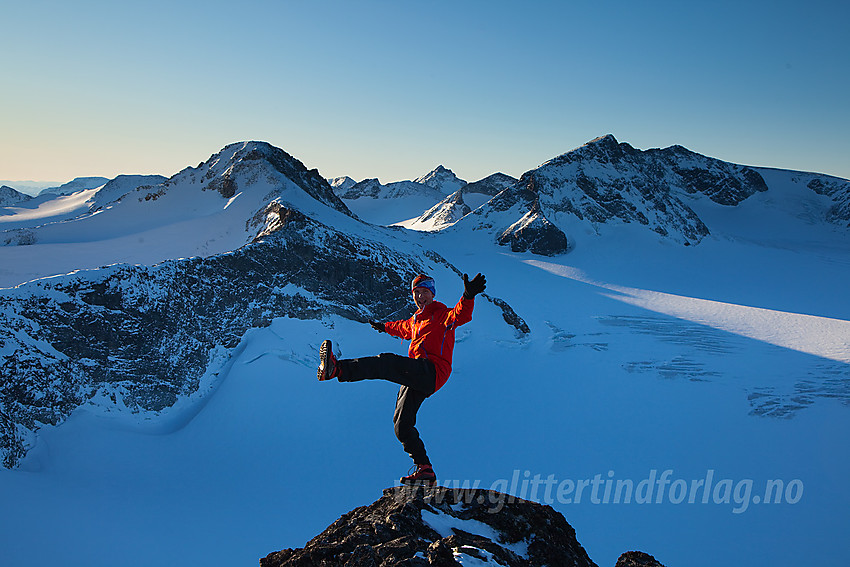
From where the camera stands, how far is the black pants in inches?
180

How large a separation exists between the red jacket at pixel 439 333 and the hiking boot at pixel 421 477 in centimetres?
86

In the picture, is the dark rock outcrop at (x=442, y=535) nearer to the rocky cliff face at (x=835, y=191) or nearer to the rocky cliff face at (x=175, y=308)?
the rocky cliff face at (x=175, y=308)

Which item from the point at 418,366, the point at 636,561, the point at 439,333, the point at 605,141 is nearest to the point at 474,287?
the point at 439,333

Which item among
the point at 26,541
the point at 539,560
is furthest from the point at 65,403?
the point at 539,560

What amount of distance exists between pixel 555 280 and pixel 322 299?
1998 centimetres

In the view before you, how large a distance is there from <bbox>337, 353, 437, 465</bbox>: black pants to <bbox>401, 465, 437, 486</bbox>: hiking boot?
0.06 m

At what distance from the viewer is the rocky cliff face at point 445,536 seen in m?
3.32

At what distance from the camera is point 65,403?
9.31 metres

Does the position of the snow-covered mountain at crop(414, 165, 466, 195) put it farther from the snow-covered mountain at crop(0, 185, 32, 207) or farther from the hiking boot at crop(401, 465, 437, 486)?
the hiking boot at crop(401, 465, 437, 486)

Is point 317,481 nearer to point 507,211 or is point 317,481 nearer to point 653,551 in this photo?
point 653,551

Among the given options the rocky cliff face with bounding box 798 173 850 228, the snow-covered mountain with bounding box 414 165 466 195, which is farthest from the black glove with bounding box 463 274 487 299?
the snow-covered mountain with bounding box 414 165 466 195

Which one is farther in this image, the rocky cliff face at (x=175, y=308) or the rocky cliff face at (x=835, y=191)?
the rocky cliff face at (x=835, y=191)

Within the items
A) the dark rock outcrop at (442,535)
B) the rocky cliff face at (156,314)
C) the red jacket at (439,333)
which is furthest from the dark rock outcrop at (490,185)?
the dark rock outcrop at (442,535)

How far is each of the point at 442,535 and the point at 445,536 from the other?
28mm
